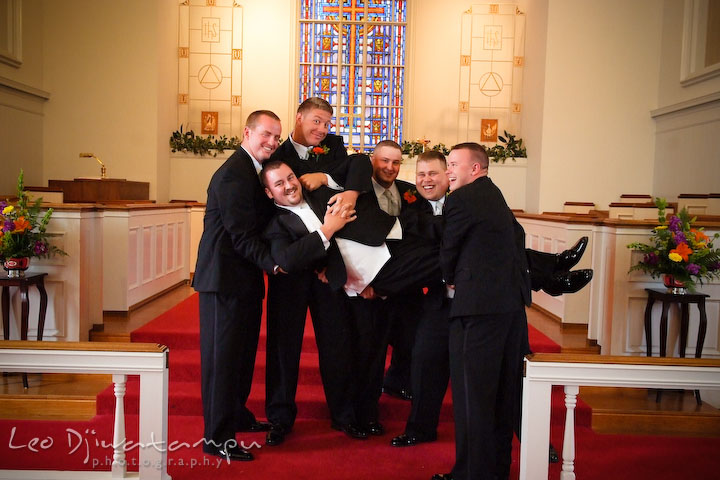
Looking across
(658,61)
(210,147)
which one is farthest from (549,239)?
(210,147)

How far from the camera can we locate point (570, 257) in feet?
11.1

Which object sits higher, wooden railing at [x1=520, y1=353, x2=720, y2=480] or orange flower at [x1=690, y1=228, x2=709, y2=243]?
orange flower at [x1=690, y1=228, x2=709, y2=243]

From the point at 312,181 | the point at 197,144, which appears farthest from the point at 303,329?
the point at 197,144

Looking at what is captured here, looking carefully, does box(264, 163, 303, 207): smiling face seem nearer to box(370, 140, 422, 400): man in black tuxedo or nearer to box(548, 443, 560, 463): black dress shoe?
box(370, 140, 422, 400): man in black tuxedo

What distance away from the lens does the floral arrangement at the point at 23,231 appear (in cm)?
450

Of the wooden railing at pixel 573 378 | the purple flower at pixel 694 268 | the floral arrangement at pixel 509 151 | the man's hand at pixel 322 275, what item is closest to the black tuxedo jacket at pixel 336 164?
the man's hand at pixel 322 275

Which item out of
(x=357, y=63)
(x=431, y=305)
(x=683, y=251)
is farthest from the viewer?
(x=357, y=63)

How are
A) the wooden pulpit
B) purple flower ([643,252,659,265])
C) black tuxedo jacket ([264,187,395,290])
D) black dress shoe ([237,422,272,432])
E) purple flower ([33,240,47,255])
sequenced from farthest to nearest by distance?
the wooden pulpit
purple flower ([643,252,659,265])
purple flower ([33,240,47,255])
black dress shoe ([237,422,272,432])
black tuxedo jacket ([264,187,395,290])

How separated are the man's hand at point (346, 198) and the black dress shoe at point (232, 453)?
1.39m

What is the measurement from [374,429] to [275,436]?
23.4 inches

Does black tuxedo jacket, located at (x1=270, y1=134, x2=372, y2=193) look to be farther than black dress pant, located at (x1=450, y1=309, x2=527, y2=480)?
Yes

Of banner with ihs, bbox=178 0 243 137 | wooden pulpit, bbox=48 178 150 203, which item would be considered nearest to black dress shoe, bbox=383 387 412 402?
wooden pulpit, bbox=48 178 150 203

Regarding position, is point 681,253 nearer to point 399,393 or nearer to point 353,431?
point 399,393

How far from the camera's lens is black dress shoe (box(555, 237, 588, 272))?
3350 millimetres
